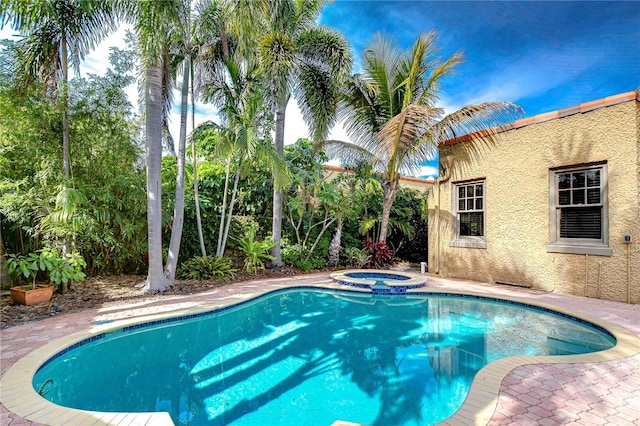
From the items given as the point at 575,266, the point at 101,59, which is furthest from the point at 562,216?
the point at 101,59

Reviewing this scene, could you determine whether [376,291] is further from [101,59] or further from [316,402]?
[101,59]

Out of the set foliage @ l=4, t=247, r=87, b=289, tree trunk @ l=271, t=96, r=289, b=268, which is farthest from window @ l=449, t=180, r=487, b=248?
foliage @ l=4, t=247, r=87, b=289

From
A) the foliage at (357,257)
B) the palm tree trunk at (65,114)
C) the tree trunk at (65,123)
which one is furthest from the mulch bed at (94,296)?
the foliage at (357,257)

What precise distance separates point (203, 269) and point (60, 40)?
22.2 ft

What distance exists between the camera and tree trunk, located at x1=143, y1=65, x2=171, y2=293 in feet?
26.3

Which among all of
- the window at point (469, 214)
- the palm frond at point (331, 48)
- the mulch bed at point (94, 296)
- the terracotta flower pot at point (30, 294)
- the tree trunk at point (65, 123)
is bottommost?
the mulch bed at point (94, 296)

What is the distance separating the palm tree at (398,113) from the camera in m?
10.6

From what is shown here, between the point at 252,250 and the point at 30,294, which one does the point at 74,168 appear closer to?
the point at 30,294

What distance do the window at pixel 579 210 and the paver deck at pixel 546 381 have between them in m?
1.72

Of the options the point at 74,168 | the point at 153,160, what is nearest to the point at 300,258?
the point at 153,160

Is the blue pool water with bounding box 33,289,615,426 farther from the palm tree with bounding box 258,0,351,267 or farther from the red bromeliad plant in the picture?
the palm tree with bounding box 258,0,351,267

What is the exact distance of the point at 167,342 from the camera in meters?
5.47

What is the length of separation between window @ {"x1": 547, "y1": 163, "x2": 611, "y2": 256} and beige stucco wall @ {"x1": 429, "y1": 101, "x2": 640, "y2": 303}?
0.17m

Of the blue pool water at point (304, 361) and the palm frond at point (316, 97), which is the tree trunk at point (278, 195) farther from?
the blue pool water at point (304, 361)
